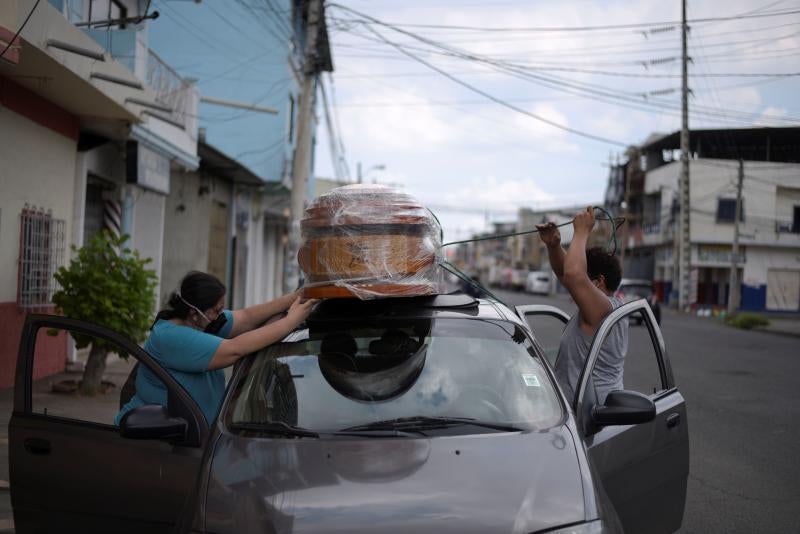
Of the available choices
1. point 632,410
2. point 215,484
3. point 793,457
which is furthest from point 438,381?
point 793,457

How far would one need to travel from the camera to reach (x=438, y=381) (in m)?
3.58

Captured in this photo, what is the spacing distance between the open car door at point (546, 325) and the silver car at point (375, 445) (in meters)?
0.47

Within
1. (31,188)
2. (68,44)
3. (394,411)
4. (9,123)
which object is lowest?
(394,411)

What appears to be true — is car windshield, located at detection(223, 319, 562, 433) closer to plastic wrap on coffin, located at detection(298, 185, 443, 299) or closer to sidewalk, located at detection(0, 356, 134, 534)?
plastic wrap on coffin, located at detection(298, 185, 443, 299)

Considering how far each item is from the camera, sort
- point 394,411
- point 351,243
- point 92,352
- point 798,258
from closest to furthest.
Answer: point 394,411, point 351,243, point 92,352, point 798,258

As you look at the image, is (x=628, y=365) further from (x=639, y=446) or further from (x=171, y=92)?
(x=639, y=446)

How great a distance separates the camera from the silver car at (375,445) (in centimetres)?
284

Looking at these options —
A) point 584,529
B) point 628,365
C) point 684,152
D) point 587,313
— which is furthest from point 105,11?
point 684,152

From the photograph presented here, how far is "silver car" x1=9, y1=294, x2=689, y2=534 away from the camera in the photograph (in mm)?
2840

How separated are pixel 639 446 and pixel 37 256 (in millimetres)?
9327

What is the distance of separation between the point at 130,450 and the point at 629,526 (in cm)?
219

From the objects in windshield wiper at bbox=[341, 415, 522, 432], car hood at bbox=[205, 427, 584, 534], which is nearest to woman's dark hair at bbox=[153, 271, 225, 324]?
car hood at bbox=[205, 427, 584, 534]

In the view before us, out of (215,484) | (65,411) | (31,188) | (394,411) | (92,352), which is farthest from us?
(31,188)

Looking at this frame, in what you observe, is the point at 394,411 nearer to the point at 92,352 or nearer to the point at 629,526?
the point at 629,526
